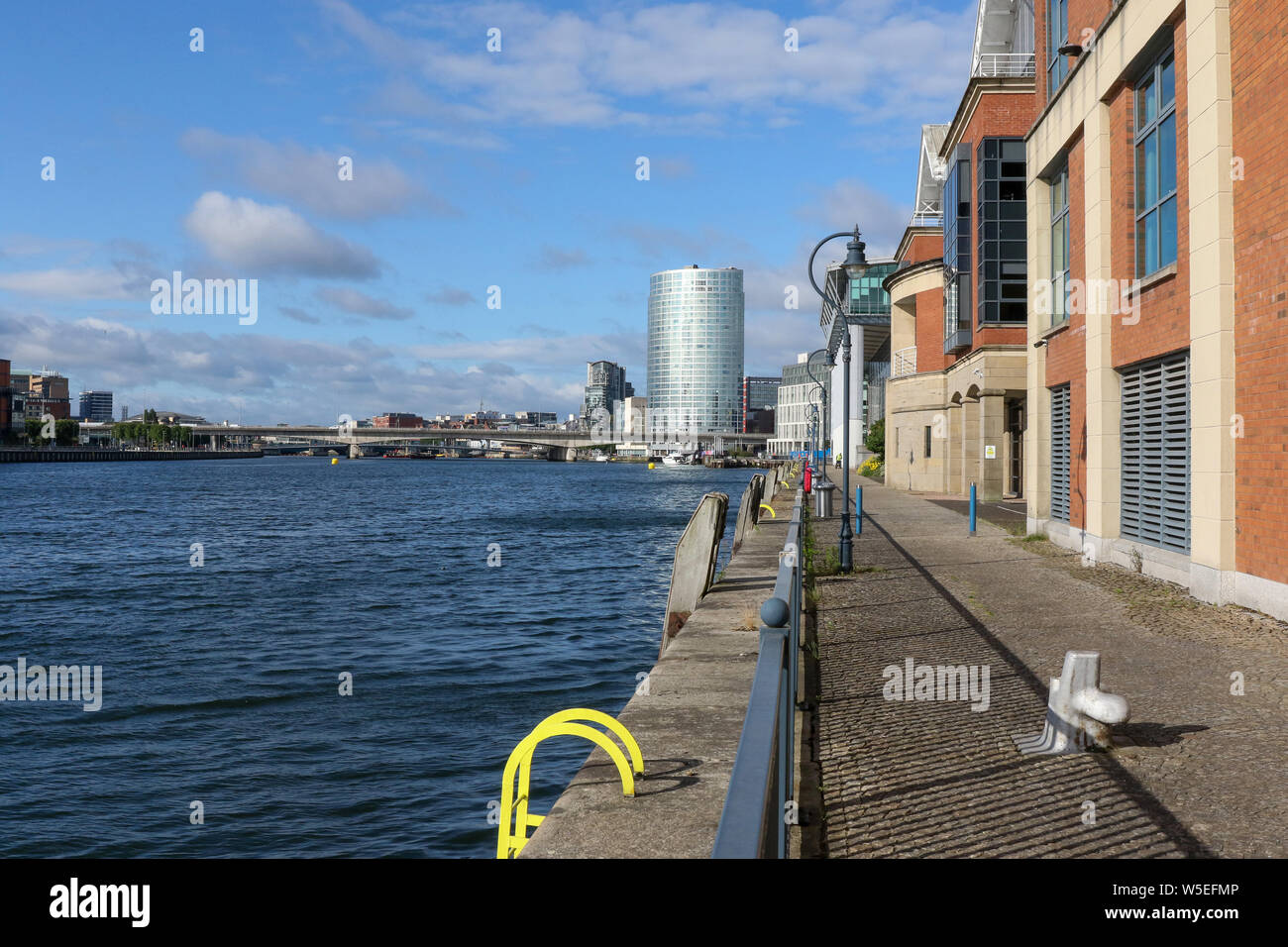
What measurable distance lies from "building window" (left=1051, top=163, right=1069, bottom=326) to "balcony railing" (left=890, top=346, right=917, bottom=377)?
2871cm

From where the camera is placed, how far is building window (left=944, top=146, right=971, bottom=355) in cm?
3847

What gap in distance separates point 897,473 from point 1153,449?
3689cm

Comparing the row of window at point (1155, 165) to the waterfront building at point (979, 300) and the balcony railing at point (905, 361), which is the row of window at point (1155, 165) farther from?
the balcony railing at point (905, 361)

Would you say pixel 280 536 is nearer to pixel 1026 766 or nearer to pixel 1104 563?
pixel 1104 563

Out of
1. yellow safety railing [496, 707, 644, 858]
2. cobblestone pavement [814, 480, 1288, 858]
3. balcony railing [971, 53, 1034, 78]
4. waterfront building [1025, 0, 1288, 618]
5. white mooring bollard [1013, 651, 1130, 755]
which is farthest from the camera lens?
balcony railing [971, 53, 1034, 78]

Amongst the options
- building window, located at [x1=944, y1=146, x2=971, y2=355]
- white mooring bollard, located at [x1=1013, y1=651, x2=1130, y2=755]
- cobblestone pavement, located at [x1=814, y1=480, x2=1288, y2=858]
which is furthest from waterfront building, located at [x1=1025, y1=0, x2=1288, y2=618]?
building window, located at [x1=944, y1=146, x2=971, y2=355]

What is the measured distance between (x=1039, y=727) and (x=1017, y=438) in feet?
118

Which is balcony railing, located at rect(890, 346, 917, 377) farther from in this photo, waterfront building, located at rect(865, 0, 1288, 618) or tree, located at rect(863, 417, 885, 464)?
waterfront building, located at rect(865, 0, 1288, 618)

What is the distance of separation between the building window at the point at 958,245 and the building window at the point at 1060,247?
15.3m

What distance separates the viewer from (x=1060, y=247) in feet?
76.0

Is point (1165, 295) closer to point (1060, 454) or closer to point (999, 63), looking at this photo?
point (1060, 454)

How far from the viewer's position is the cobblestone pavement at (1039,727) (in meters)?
5.59

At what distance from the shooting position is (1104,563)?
18.4 metres

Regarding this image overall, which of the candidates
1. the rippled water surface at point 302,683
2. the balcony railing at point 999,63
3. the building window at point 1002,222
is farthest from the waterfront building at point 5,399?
the building window at point 1002,222
